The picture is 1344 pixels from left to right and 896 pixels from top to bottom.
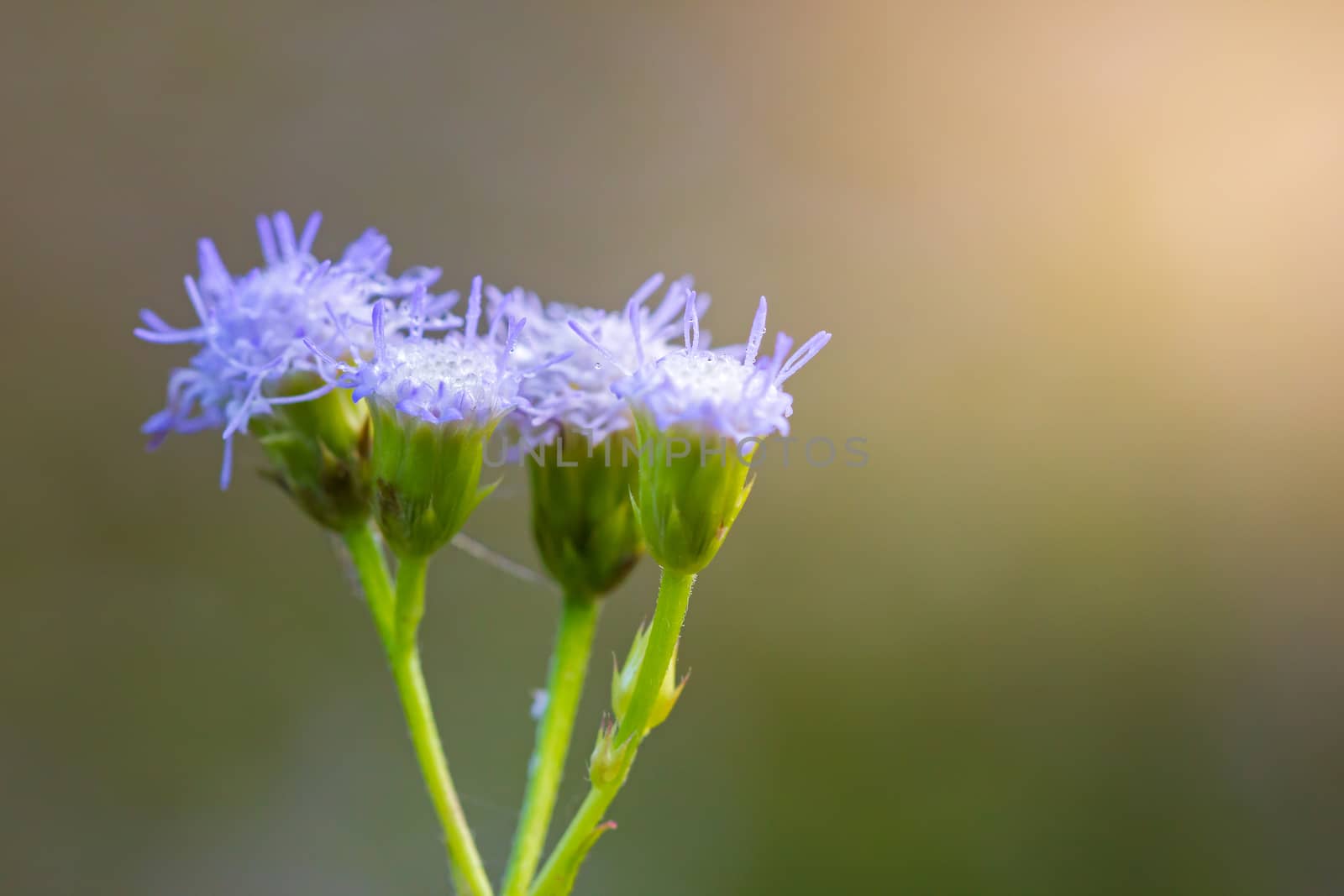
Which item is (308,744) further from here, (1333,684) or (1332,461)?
(1332,461)

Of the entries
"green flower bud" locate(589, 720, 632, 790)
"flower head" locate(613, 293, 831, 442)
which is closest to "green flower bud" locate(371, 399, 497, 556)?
"flower head" locate(613, 293, 831, 442)

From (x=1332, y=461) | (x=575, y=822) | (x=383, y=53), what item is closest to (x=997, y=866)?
(x=1332, y=461)

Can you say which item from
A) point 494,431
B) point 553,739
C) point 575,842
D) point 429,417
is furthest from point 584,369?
point 575,842

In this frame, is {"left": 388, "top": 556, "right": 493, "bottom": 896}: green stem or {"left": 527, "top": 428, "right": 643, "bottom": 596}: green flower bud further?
{"left": 527, "top": 428, "right": 643, "bottom": 596}: green flower bud

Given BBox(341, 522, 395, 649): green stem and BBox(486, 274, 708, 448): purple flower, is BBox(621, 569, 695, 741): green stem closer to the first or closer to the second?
BBox(486, 274, 708, 448): purple flower

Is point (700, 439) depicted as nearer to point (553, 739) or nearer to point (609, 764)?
point (609, 764)

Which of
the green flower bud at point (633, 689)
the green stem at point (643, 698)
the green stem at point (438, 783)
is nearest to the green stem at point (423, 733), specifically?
the green stem at point (438, 783)
